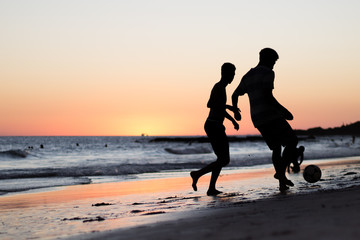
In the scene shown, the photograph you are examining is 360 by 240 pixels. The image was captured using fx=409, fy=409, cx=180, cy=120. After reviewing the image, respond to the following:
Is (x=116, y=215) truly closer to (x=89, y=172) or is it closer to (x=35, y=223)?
(x=35, y=223)

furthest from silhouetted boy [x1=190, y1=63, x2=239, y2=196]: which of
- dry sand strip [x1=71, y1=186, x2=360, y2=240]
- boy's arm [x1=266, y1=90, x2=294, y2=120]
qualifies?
dry sand strip [x1=71, y1=186, x2=360, y2=240]

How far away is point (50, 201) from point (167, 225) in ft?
13.6

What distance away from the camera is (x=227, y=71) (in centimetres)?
664

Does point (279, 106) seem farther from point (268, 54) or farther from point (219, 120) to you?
point (219, 120)

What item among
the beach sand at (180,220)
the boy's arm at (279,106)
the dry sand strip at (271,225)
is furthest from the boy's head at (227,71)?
the dry sand strip at (271,225)

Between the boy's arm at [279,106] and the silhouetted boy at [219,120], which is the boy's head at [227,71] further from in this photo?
the boy's arm at [279,106]

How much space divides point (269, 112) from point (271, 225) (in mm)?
3247

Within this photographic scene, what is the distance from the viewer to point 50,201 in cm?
707

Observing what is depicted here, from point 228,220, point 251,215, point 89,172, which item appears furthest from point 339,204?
point 89,172

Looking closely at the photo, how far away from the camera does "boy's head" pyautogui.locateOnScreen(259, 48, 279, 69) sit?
20.4ft

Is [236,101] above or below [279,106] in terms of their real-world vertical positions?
above

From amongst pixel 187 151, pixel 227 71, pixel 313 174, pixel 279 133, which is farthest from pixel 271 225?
pixel 187 151

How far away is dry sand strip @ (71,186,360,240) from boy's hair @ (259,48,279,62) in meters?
2.71

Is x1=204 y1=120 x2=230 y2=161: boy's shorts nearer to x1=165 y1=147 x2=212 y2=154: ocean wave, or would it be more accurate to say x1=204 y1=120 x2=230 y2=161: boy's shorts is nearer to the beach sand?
the beach sand
